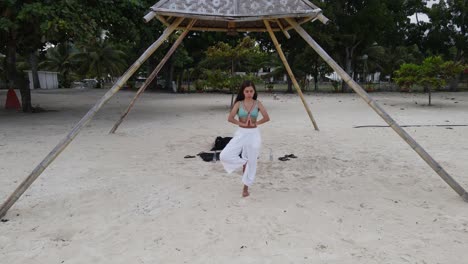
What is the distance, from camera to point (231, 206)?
14.5 feet

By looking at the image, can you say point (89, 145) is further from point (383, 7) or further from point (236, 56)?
point (383, 7)

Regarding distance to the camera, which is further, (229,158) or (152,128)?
(152,128)

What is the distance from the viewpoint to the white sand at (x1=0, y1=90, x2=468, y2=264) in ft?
10.9

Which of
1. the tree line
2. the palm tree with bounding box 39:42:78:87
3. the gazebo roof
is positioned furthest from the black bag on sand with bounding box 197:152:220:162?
the palm tree with bounding box 39:42:78:87

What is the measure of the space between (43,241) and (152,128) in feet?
23.5

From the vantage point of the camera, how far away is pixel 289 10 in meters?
5.32

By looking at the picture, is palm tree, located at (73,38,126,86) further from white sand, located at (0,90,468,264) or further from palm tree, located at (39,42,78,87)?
white sand, located at (0,90,468,264)

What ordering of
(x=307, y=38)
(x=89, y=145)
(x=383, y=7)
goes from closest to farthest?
1. (x=307, y=38)
2. (x=89, y=145)
3. (x=383, y=7)

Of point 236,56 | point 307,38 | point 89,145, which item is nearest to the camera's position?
point 307,38

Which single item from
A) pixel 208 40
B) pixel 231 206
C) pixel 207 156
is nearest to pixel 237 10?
pixel 207 156

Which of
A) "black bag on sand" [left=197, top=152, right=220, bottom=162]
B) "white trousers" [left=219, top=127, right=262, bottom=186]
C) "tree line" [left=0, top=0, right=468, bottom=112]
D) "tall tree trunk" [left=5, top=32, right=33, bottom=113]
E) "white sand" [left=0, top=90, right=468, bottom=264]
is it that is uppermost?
"tree line" [left=0, top=0, right=468, bottom=112]

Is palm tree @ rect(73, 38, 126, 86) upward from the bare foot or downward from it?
upward

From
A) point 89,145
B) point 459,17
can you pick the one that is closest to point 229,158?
point 89,145

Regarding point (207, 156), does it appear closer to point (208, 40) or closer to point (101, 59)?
point (208, 40)
